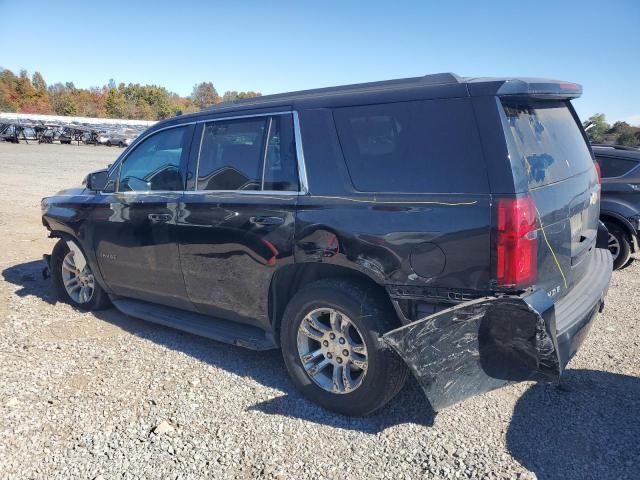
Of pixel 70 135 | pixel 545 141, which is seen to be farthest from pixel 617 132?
pixel 70 135

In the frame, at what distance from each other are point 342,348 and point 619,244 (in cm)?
494

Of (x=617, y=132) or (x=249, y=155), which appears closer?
(x=249, y=155)

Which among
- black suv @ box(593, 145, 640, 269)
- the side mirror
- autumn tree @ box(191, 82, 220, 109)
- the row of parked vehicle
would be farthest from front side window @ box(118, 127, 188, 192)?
autumn tree @ box(191, 82, 220, 109)

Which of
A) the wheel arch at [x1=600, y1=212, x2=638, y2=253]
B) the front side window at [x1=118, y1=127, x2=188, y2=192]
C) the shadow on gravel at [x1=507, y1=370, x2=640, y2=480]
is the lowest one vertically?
the shadow on gravel at [x1=507, y1=370, x2=640, y2=480]

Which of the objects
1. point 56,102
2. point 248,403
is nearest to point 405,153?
point 248,403

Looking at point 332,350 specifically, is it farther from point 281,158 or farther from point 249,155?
point 249,155

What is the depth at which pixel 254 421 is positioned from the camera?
327cm

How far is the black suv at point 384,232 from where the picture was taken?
266 centimetres

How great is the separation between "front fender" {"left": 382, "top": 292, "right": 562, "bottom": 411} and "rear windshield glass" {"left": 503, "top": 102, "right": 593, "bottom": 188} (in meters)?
0.72

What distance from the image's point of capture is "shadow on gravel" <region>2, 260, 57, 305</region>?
5.85 metres

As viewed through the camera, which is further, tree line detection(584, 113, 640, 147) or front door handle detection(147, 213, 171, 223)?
tree line detection(584, 113, 640, 147)

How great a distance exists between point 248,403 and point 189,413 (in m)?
0.39

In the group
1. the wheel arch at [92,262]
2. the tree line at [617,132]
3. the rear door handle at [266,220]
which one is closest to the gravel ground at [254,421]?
the wheel arch at [92,262]

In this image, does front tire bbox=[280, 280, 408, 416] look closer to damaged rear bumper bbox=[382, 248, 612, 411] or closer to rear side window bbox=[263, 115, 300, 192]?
damaged rear bumper bbox=[382, 248, 612, 411]
